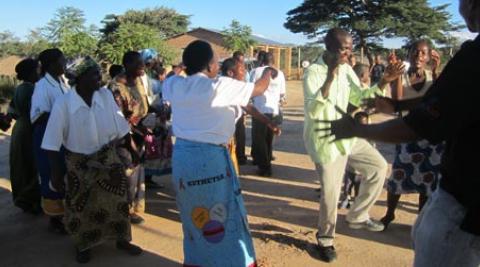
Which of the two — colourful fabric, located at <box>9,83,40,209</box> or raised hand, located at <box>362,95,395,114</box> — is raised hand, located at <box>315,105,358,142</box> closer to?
raised hand, located at <box>362,95,395,114</box>

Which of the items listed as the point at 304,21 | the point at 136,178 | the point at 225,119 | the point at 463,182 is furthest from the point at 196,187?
the point at 304,21

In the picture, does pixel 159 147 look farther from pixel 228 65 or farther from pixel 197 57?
pixel 197 57

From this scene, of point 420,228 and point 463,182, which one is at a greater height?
point 463,182

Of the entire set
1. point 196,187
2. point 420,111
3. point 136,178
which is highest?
point 420,111

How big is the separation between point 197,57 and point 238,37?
31493 mm

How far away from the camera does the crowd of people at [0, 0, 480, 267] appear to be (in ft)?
Result: 6.01

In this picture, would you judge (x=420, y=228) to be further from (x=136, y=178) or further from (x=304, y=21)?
(x=304, y=21)

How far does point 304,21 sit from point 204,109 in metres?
36.8

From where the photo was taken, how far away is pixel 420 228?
1.99m

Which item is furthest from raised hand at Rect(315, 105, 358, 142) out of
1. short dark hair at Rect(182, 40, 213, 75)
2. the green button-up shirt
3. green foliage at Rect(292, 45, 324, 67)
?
green foliage at Rect(292, 45, 324, 67)

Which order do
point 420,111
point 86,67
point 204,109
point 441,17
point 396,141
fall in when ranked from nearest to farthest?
1. point 420,111
2. point 396,141
3. point 204,109
4. point 86,67
5. point 441,17

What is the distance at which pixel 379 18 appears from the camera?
3534 centimetres

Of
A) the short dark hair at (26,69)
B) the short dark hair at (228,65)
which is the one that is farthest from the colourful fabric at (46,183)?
the short dark hair at (228,65)

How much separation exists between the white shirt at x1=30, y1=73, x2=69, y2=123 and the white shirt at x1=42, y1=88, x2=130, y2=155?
72 cm
